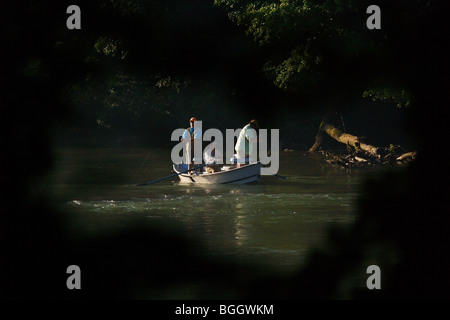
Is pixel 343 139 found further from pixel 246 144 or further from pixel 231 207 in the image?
pixel 231 207

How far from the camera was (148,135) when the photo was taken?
5938cm

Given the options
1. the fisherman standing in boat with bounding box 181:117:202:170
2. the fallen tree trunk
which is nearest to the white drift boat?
the fisherman standing in boat with bounding box 181:117:202:170

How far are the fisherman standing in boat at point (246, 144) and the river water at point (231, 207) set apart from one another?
0.97 metres

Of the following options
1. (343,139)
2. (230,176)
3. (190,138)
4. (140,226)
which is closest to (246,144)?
(230,176)

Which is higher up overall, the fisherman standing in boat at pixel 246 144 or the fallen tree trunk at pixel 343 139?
the fallen tree trunk at pixel 343 139

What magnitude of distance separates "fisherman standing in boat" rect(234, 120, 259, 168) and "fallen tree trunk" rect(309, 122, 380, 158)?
8187 mm

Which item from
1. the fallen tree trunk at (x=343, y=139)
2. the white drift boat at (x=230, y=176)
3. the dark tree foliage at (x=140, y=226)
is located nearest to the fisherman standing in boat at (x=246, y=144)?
the white drift boat at (x=230, y=176)

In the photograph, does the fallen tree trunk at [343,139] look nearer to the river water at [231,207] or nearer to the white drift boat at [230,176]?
the river water at [231,207]

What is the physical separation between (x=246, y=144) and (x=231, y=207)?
5728 mm

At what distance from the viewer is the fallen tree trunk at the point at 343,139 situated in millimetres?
32572

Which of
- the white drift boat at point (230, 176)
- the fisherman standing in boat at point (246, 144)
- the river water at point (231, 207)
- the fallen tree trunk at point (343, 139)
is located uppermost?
the fallen tree trunk at point (343, 139)
